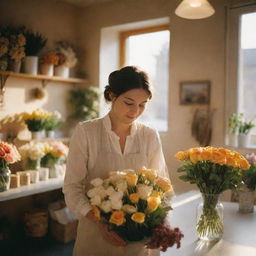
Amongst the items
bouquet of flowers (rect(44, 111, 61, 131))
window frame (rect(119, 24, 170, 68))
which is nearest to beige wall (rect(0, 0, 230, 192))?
window frame (rect(119, 24, 170, 68))

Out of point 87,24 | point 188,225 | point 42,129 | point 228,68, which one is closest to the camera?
point 188,225

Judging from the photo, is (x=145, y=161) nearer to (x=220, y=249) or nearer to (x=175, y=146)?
(x=220, y=249)

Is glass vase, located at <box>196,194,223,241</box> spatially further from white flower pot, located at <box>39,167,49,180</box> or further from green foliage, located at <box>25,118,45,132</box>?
green foliage, located at <box>25,118,45,132</box>

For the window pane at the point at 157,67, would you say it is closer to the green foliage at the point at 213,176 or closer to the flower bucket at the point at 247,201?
the flower bucket at the point at 247,201

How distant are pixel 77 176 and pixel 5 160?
1.55m

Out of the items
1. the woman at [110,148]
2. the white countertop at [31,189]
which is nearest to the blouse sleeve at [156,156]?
the woman at [110,148]

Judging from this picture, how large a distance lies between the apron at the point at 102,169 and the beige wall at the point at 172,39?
7.31ft

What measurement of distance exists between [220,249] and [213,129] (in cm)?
232

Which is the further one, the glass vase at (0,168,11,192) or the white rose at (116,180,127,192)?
the glass vase at (0,168,11,192)

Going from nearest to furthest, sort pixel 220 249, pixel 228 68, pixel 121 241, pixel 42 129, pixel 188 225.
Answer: pixel 121 241 < pixel 220 249 < pixel 188 225 < pixel 228 68 < pixel 42 129

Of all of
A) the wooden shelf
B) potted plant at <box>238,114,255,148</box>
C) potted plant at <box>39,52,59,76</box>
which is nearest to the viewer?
potted plant at <box>238,114,255,148</box>

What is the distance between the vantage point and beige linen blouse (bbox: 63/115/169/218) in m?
1.41

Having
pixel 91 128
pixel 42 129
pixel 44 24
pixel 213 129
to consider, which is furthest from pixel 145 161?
pixel 44 24

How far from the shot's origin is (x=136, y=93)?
1.42 metres
